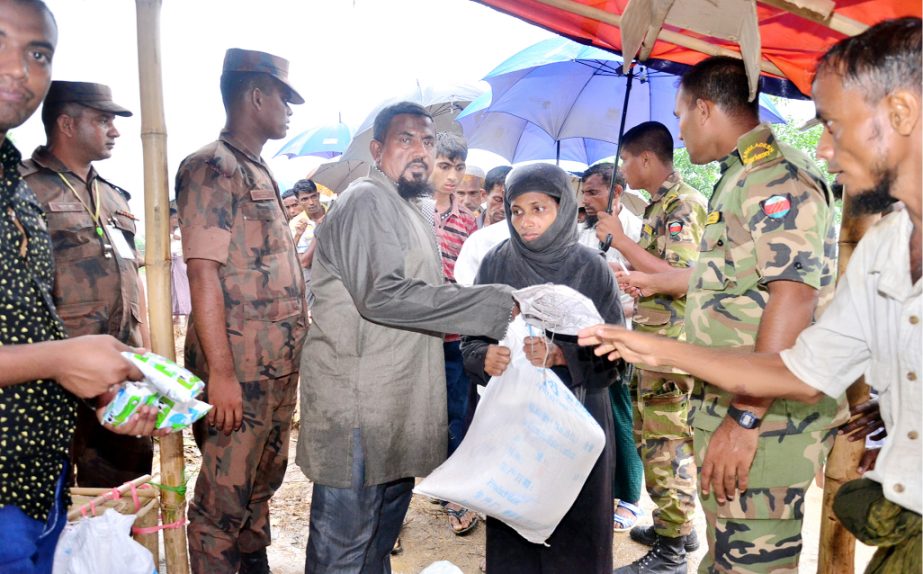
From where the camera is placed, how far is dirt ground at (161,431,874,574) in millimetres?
3635

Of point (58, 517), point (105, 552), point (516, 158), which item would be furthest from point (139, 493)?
point (516, 158)

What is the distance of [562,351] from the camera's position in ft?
8.63

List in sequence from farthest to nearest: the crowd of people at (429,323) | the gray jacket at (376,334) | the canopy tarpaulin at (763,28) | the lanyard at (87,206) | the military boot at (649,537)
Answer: the military boot at (649,537), the lanyard at (87,206), the gray jacket at (376,334), the canopy tarpaulin at (763,28), the crowd of people at (429,323)

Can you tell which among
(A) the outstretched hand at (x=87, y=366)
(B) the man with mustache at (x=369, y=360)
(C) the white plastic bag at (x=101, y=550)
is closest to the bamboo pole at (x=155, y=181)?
(C) the white plastic bag at (x=101, y=550)

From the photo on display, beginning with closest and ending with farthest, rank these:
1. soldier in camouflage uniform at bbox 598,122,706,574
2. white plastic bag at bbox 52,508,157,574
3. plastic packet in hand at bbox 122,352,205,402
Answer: plastic packet in hand at bbox 122,352,205,402, white plastic bag at bbox 52,508,157,574, soldier in camouflage uniform at bbox 598,122,706,574

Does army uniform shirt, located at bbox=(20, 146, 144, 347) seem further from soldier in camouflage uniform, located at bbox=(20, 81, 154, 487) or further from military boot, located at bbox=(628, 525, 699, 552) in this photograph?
military boot, located at bbox=(628, 525, 699, 552)

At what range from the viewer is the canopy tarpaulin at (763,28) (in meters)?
2.15

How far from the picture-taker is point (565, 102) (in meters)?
5.28

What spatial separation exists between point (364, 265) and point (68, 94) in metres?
2.28

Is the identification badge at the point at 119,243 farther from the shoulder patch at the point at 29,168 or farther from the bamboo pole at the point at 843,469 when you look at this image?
the bamboo pole at the point at 843,469

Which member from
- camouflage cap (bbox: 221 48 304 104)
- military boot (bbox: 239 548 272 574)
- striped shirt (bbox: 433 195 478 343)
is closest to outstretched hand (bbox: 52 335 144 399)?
camouflage cap (bbox: 221 48 304 104)

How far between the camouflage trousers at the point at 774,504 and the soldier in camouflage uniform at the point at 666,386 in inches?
51.3

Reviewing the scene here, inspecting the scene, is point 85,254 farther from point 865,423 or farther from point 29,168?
point 865,423

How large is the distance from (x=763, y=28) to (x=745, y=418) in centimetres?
172
